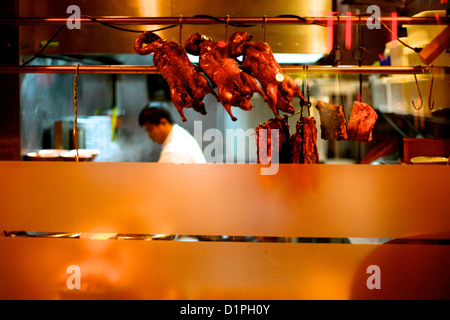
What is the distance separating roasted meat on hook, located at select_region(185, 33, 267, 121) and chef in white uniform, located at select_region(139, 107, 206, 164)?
1.68 m

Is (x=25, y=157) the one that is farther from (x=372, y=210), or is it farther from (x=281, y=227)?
(x=372, y=210)

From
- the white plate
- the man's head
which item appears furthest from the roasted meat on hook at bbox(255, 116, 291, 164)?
the man's head

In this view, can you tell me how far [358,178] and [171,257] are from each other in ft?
3.65

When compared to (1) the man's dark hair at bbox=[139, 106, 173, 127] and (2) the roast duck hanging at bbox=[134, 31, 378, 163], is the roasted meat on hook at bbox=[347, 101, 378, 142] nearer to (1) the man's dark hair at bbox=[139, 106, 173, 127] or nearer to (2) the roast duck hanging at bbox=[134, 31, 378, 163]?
(2) the roast duck hanging at bbox=[134, 31, 378, 163]

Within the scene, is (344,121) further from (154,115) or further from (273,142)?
(154,115)

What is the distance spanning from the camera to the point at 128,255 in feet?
7.31

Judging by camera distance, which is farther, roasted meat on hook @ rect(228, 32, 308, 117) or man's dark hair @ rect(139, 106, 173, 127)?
man's dark hair @ rect(139, 106, 173, 127)

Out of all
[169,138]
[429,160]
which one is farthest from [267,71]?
[169,138]

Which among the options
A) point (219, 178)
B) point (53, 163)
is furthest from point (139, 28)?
point (219, 178)

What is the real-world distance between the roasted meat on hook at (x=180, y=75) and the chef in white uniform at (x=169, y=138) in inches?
61.8

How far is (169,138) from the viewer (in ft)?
13.0

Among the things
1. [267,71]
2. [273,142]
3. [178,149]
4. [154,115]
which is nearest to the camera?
[267,71]

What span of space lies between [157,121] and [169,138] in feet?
0.76

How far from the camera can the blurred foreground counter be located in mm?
2172
